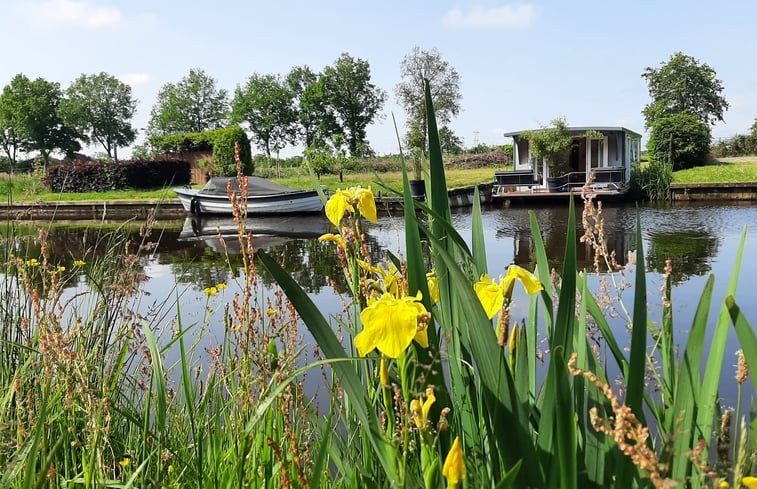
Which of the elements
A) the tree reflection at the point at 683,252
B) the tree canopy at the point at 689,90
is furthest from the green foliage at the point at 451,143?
the tree reflection at the point at 683,252

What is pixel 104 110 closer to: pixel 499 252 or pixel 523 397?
pixel 499 252

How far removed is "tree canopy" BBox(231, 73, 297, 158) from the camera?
160 feet

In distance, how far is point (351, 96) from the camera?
47125 mm

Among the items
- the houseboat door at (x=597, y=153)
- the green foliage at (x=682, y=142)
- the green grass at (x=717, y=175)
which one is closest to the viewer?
the green grass at (x=717, y=175)

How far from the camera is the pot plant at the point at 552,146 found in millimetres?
18469

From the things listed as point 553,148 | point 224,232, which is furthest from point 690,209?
point 224,232

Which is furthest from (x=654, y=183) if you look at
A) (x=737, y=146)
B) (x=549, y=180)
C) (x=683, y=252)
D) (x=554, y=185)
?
(x=737, y=146)

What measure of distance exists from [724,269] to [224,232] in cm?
1033

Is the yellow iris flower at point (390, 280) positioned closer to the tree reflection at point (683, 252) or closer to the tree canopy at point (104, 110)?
the tree reflection at point (683, 252)

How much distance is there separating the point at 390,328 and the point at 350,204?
0.46 m

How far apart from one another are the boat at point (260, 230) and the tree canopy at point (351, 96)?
29697 millimetres

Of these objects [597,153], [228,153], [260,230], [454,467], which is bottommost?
[260,230]

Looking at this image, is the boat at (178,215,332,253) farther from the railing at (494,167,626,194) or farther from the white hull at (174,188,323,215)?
the railing at (494,167,626,194)

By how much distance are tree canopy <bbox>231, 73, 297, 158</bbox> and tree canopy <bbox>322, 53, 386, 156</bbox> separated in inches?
174
